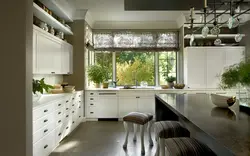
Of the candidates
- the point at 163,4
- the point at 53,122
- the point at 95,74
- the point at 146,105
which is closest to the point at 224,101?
the point at 53,122

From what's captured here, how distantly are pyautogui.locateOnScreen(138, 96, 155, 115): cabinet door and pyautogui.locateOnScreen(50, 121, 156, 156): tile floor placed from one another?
1.01 m

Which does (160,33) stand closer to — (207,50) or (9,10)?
(207,50)

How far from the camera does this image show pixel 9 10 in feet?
5.68

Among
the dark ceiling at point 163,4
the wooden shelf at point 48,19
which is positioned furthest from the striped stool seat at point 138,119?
the wooden shelf at point 48,19

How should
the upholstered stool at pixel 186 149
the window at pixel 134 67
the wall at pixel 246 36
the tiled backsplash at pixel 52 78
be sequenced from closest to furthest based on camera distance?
the upholstered stool at pixel 186 149 < the tiled backsplash at pixel 52 78 < the wall at pixel 246 36 < the window at pixel 134 67

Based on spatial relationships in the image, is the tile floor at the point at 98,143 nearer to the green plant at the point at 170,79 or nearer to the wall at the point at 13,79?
the wall at the point at 13,79

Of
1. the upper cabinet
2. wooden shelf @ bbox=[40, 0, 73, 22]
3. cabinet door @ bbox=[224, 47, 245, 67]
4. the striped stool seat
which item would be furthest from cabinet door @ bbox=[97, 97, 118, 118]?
cabinet door @ bbox=[224, 47, 245, 67]

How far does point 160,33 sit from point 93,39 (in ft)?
6.74

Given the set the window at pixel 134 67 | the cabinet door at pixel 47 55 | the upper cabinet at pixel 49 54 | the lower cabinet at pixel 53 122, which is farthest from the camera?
the window at pixel 134 67

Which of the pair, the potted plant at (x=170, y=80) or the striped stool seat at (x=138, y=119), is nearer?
the striped stool seat at (x=138, y=119)

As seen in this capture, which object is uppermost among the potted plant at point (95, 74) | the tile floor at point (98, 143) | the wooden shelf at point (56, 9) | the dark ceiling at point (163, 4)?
the wooden shelf at point (56, 9)

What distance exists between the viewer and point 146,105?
6133 millimetres

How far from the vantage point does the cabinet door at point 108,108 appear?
20.2 feet

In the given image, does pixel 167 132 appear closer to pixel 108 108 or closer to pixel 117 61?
pixel 108 108
